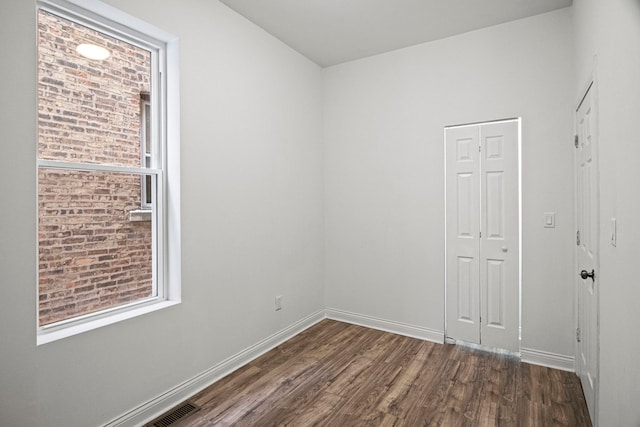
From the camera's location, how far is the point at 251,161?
121 inches

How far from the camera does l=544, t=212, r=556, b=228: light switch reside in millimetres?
2895

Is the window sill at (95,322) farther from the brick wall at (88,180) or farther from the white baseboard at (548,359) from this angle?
the white baseboard at (548,359)

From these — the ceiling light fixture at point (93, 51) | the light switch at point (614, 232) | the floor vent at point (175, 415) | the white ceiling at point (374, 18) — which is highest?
the white ceiling at point (374, 18)

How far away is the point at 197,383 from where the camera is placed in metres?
2.54

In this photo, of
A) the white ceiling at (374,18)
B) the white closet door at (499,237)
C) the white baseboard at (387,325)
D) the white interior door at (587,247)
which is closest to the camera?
the white interior door at (587,247)

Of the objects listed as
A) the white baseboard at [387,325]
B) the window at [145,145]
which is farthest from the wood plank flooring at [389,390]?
the window at [145,145]

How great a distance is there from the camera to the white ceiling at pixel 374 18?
2.77 metres

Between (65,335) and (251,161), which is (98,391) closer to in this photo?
(65,335)

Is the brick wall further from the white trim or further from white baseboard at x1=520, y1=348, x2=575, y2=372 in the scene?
white baseboard at x1=520, y1=348, x2=575, y2=372

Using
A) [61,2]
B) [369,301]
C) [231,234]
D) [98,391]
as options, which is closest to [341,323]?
[369,301]

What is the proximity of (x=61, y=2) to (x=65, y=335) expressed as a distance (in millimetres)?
1801

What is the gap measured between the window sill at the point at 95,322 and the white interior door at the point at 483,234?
2517 millimetres

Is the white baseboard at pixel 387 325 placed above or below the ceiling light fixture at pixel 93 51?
below

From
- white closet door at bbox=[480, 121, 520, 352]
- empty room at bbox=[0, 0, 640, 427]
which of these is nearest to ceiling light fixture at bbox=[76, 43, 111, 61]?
empty room at bbox=[0, 0, 640, 427]
